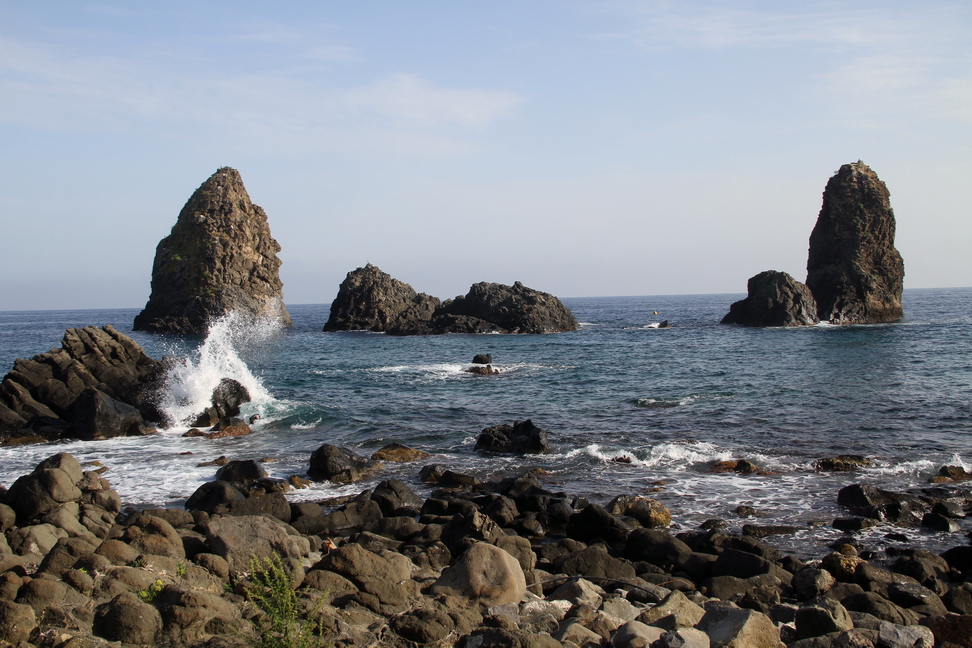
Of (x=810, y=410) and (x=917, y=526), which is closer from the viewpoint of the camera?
(x=917, y=526)

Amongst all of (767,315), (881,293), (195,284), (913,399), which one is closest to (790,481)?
(913,399)

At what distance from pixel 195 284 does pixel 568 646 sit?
281 feet

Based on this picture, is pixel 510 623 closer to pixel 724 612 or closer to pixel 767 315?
pixel 724 612

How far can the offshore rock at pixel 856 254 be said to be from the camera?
72.4m

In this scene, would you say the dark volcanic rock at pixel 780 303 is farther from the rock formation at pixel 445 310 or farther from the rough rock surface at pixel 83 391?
the rough rock surface at pixel 83 391

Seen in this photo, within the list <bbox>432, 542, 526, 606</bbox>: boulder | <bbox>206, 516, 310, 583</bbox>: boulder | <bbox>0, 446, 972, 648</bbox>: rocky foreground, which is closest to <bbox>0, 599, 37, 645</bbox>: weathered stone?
<bbox>0, 446, 972, 648</bbox>: rocky foreground

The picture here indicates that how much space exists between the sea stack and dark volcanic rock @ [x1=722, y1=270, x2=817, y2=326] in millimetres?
60082

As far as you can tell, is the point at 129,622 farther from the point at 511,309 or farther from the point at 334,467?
the point at 511,309

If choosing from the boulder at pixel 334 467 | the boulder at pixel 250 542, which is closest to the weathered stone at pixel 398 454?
the boulder at pixel 334 467

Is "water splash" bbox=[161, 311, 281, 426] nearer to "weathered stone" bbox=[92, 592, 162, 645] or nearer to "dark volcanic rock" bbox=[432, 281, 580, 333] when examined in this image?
"weathered stone" bbox=[92, 592, 162, 645]

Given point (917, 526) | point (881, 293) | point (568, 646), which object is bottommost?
point (917, 526)

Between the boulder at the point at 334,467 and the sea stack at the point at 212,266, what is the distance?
6882 cm

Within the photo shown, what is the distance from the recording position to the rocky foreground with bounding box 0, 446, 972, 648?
6.97 metres

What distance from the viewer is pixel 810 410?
2489 centimetres
